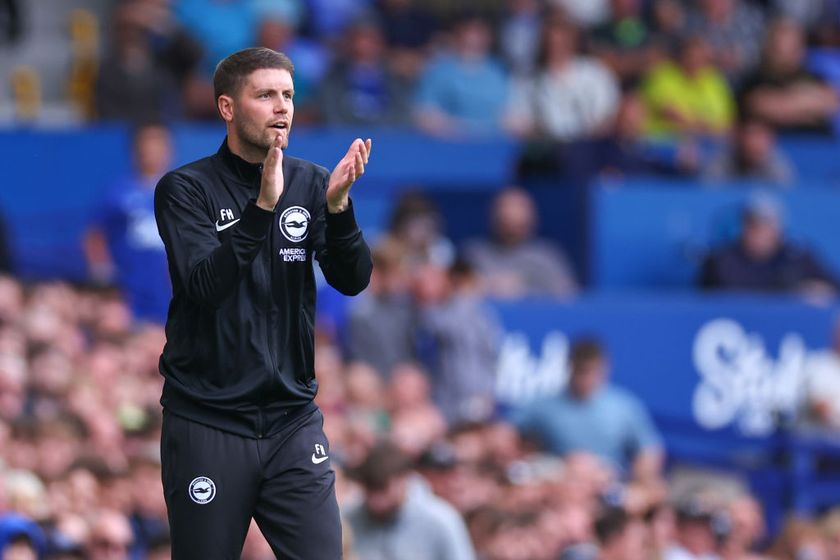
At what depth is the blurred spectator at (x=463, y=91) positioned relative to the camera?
1469cm

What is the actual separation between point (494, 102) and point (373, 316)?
3555 millimetres

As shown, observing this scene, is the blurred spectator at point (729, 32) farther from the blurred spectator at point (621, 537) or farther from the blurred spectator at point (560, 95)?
the blurred spectator at point (621, 537)

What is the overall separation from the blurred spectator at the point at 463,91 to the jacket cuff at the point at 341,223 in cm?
957

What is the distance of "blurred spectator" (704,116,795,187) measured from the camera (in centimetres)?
1505

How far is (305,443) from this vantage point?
16.8 feet

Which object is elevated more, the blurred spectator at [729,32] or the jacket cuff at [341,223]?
the blurred spectator at [729,32]

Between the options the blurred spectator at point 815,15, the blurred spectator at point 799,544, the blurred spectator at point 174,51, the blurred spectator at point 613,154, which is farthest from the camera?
the blurred spectator at point 815,15

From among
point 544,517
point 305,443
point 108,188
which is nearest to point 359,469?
Answer: point 544,517

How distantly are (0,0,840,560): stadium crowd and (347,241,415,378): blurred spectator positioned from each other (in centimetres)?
2

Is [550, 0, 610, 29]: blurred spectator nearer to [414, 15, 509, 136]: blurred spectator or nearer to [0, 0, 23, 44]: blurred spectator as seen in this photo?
[414, 15, 509, 136]: blurred spectator

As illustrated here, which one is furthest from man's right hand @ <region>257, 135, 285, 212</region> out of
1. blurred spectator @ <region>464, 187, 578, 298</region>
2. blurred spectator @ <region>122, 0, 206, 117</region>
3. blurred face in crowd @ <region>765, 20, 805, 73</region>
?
blurred face in crowd @ <region>765, 20, 805, 73</region>

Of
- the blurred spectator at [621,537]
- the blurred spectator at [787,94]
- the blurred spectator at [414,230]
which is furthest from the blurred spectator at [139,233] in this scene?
the blurred spectator at [787,94]

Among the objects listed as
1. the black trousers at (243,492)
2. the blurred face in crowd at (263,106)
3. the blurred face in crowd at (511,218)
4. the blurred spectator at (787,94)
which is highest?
the blurred spectator at (787,94)

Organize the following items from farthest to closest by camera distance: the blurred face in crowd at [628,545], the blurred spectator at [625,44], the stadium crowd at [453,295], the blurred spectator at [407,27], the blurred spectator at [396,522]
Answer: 1. the blurred spectator at [625,44]
2. the blurred spectator at [407,27]
3. the blurred face in crowd at [628,545]
4. the stadium crowd at [453,295]
5. the blurred spectator at [396,522]
